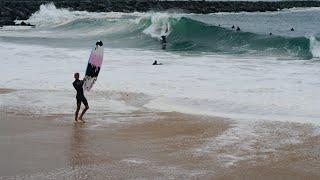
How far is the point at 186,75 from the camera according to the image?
1809cm

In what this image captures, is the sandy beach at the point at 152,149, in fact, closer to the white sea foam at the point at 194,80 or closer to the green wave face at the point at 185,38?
the white sea foam at the point at 194,80

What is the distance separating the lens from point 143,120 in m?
11.7

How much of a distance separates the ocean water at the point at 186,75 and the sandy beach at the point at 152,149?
4.31ft

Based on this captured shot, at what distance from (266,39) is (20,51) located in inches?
462

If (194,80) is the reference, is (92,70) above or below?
above

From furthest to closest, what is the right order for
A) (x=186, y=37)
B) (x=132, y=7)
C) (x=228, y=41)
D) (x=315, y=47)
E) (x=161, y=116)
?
(x=132, y=7)
(x=186, y=37)
(x=228, y=41)
(x=315, y=47)
(x=161, y=116)

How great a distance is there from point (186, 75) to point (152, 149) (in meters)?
8.87

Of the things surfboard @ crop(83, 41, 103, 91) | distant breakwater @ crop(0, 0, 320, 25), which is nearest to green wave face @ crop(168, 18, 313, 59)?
surfboard @ crop(83, 41, 103, 91)

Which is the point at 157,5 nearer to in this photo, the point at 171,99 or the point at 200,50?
the point at 200,50

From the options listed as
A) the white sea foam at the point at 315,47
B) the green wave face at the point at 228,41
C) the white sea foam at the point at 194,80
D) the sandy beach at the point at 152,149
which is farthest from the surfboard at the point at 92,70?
the white sea foam at the point at 315,47

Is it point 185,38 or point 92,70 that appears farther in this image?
point 185,38

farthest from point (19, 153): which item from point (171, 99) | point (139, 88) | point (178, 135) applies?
point (139, 88)

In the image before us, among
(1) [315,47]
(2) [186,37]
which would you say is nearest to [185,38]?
(2) [186,37]

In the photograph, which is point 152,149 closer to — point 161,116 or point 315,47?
point 161,116
